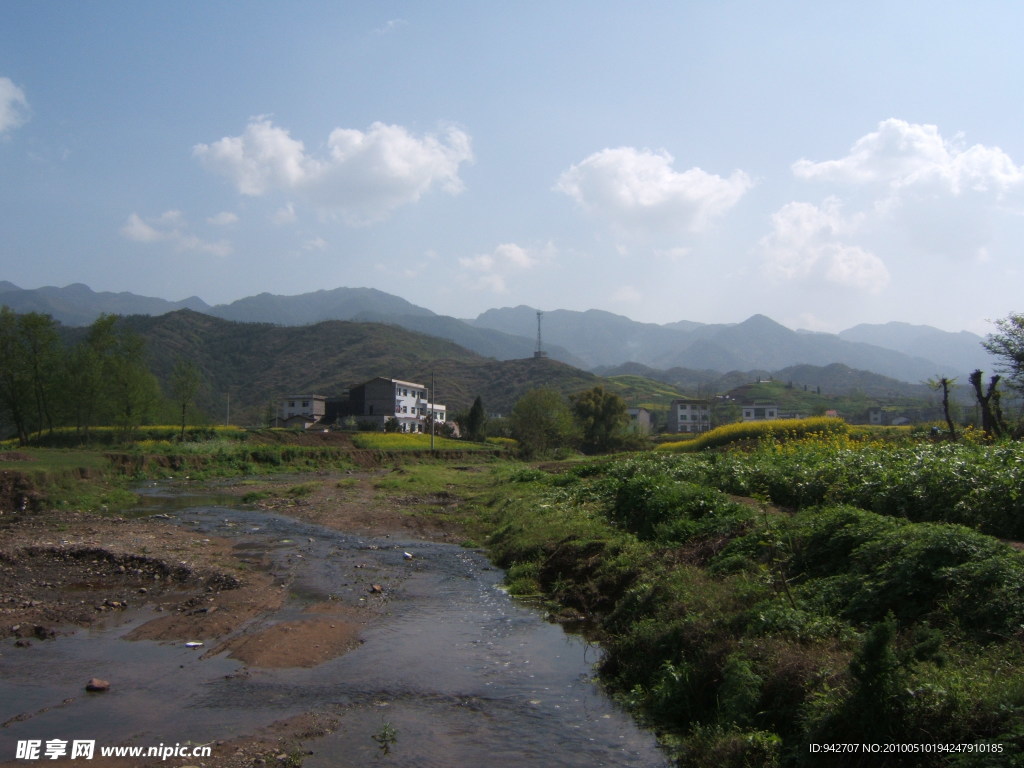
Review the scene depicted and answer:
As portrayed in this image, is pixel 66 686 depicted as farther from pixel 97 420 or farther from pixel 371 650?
pixel 97 420

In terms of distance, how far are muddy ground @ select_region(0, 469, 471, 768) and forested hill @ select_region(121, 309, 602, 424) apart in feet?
382

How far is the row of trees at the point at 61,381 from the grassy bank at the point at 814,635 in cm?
5400

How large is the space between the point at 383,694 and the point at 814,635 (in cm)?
529

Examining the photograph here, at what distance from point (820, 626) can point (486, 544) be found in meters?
13.0

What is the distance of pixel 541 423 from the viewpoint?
6825 centimetres

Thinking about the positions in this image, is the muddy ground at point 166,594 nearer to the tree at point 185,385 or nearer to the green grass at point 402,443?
the green grass at point 402,443

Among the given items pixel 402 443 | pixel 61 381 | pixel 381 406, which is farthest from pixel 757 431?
pixel 381 406

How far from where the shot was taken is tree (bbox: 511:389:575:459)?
67875 mm

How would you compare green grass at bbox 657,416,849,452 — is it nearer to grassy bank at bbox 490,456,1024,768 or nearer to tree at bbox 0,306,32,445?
grassy bank at bbox 490,456,1024,768

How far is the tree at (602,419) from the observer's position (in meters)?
70.2

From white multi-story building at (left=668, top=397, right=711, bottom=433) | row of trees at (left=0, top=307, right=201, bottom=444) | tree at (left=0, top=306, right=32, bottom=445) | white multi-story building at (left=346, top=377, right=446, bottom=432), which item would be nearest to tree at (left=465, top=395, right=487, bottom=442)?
white multi-story building at (left=346, top=377, right=446, bottom=432)

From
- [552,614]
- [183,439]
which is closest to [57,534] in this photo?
[552,614]

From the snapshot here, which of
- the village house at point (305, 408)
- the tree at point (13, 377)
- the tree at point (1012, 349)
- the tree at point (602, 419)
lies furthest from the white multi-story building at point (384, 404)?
the tree at point (1012, 349)

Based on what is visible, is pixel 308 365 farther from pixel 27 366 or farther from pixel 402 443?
pixel 27 366
